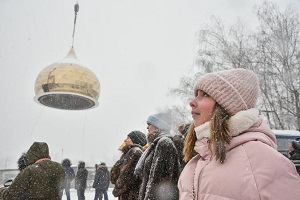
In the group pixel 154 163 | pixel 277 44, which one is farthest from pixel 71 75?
pixel 277 44

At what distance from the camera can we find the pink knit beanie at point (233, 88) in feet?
5.02

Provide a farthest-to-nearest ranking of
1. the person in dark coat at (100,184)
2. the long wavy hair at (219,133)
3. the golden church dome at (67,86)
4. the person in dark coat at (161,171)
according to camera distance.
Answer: the golden church dome at (67,86), the person in dark coat at (100,184), the person in dark coat at (161,171), the long wavy hair at (219,133)

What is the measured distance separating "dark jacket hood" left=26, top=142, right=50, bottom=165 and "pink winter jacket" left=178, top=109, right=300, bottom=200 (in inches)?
111

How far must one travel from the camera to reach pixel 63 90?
436 inches

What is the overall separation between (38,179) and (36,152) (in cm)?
40

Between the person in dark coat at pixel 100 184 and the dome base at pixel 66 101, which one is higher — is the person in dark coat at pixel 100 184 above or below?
below

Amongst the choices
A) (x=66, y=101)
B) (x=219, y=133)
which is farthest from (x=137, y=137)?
(x=66, y=101)

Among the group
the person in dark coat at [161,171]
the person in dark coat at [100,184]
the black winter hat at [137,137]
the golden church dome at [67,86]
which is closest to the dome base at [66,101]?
the golden church dome at [67,86]

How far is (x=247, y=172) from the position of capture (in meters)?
1.26

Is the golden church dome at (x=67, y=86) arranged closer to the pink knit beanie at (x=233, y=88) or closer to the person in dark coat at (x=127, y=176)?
the person in dark coat at (x=127, y=176)

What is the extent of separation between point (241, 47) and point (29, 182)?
17.6 meters

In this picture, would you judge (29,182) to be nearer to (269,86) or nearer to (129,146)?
(129,146)

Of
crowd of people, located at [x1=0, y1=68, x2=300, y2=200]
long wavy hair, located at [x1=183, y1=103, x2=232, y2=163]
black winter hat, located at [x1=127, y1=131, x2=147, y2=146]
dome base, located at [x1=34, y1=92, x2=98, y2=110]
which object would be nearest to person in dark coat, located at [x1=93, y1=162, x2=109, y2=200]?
dome base, located at [x1=34, y1=92, x2=98, y2=110]

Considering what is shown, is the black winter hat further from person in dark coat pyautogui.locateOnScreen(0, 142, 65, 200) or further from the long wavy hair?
the long wavy hair
